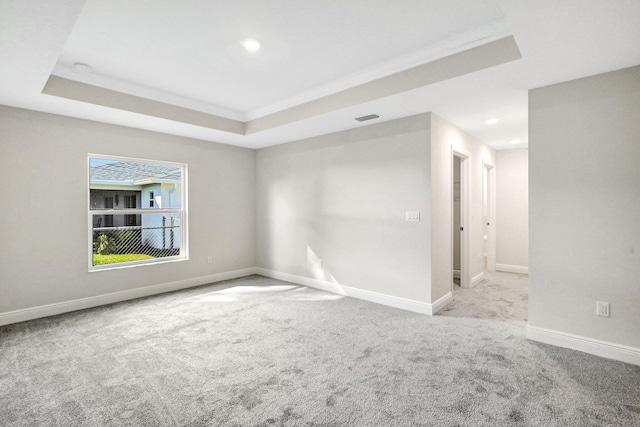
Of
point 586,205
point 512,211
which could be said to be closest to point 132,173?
point 586,205

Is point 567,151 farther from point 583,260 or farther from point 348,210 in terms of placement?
point 348,210

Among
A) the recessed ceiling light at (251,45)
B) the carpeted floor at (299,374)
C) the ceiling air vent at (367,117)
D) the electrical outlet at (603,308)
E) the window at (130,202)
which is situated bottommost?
the carpeted floor at (299,374)

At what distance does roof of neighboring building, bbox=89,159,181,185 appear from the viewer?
4.22 metres

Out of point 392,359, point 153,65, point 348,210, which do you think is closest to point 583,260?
point 392,359

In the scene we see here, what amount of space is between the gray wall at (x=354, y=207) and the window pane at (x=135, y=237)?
1.57m

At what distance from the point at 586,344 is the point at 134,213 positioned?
533cm

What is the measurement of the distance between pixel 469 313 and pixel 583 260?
4.52 ft

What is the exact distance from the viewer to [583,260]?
108 inches

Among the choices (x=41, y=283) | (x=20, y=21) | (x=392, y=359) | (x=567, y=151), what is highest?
(x=20, y=21)

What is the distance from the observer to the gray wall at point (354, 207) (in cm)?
383

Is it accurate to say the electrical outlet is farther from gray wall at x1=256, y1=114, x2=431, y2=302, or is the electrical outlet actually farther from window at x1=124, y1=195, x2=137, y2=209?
window at x1=124, y1=195, x2=137, y2=209

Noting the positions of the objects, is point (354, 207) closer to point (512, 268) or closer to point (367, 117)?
point (367, 117)

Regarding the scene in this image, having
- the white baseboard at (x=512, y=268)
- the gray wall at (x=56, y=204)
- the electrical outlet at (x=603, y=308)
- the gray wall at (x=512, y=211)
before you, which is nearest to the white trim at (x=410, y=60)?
the gray wall at (x=56, y=204)

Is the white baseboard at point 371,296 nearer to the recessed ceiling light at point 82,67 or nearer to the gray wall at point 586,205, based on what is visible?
the gray wall at point 586,205
